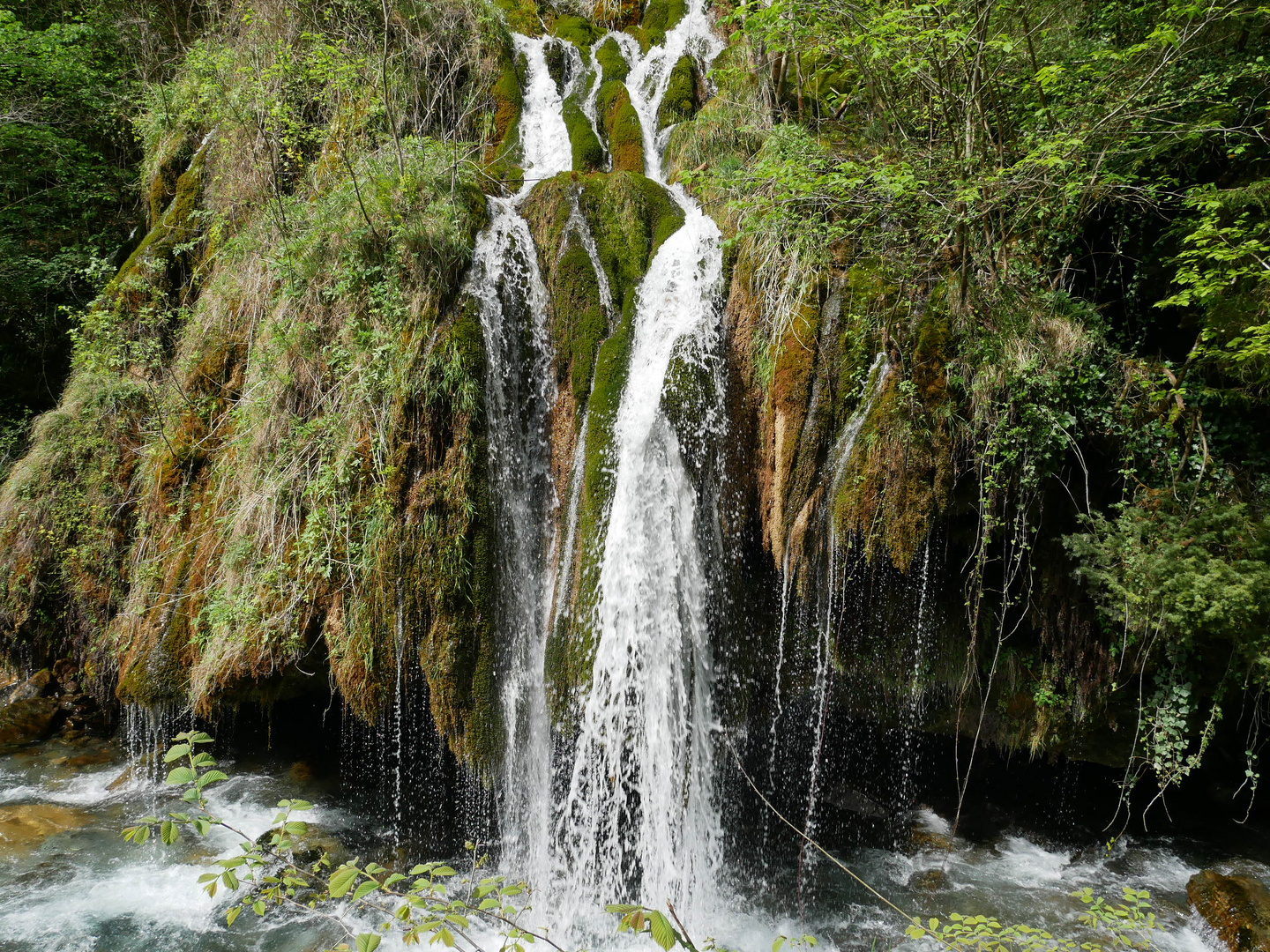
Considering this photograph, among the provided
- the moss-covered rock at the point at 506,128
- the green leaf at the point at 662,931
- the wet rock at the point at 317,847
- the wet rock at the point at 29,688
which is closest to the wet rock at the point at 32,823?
the wet rock at the point at 29,688

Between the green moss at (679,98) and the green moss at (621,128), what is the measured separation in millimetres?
356

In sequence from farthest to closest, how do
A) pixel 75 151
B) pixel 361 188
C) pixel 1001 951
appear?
1. pixel 75 151
2. pixel 361 188
3. pixel 1001 951

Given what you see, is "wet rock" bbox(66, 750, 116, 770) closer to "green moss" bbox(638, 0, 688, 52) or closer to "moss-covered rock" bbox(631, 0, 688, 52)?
"moss-covered rock" bbox(631, 0, 688, 52)

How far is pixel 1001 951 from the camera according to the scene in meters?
3.00

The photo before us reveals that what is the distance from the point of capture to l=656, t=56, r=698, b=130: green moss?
8281 mm

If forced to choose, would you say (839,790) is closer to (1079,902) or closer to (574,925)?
(1079,902)

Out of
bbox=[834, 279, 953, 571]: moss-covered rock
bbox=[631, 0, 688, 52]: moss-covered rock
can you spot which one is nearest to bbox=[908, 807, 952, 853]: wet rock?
bbox=[834, 279, 953, 571]: moss-covered rock

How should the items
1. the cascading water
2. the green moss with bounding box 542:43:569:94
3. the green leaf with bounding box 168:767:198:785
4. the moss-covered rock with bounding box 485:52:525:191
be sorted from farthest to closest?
the green moss with bounding box 542:43:569:94
the moss-covered rock with bounding box 485:52:525:191
the cascading water
the green leaf with bounding box 168:767:198:785

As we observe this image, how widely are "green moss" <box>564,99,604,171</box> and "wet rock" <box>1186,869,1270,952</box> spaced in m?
9.17

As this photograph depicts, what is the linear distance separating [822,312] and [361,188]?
173 inches

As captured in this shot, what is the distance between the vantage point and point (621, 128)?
8.14 metres

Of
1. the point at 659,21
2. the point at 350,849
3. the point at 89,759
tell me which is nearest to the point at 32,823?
the point at 89,759

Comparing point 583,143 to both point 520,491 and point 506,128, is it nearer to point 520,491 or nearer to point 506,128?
point 506,128

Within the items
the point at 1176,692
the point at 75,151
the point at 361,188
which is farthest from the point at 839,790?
the point at 75,151
